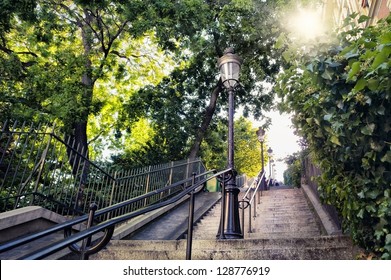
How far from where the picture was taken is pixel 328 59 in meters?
2.96

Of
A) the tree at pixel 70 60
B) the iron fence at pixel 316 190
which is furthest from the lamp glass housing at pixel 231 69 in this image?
the tree at pixel 70 60

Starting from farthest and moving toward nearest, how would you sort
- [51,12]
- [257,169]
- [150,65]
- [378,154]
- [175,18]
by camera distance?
1. [257,169]
2. [150,65]
3. [175,18]
4. [51,12]
5. [378,154]

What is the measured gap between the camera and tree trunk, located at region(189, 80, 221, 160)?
46.9ft

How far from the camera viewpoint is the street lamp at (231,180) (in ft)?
16.2

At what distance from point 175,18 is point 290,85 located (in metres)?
8.21

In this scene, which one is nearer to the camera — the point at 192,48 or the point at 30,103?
the point at 30,103

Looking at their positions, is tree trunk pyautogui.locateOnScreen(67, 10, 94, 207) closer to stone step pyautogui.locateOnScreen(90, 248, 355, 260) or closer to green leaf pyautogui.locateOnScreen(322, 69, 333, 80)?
stone step pyautogui.locateOnScreen(90, 248, 355, 260)

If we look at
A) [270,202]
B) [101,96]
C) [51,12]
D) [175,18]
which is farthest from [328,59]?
[101,96]

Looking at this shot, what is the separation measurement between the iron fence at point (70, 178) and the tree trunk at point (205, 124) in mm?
1641

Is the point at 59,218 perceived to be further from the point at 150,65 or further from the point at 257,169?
the point at 257,169

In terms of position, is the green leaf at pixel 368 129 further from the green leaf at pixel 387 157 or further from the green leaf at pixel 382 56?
the green leaf at pixel 382 56

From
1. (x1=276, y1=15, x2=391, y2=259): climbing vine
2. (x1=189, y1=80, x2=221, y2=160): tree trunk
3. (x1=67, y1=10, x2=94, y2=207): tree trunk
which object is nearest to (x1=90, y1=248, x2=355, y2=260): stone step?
(x1=276, y1=15, x2=391, y2=259): climbing vine

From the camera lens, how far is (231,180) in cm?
545

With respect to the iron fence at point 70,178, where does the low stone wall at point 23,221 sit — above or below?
below
